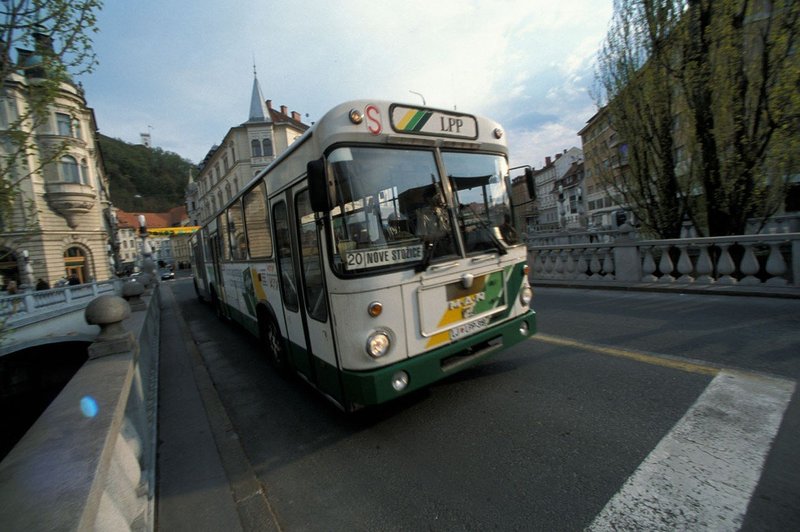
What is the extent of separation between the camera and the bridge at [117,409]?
1466 mm

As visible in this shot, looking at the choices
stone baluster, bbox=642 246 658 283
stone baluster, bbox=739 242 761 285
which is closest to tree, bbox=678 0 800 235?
stone baluster, bbox=642 246 658 283

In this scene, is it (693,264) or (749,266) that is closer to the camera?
(749,266)

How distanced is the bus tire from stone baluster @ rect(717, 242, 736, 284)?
27.6 ft

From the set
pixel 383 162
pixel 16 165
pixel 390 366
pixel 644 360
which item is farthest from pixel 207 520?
pixel 644 360

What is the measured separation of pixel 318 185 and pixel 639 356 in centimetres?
426

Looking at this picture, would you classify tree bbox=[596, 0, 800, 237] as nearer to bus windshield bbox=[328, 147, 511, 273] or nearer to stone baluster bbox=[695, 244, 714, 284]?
stone baluster bbox=[695, 244, 714, 284]

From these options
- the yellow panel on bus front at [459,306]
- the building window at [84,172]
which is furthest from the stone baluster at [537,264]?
the building window at [84,172]

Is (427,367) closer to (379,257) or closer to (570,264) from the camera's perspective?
(379,257)

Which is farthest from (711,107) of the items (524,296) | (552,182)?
(552,182)

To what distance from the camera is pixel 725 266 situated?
737 cm

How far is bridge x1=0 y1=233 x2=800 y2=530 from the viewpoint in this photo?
1.47 meters

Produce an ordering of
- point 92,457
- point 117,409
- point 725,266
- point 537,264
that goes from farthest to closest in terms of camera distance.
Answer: point 537,264 < point 725,266 < point 117,409 < point 92,457

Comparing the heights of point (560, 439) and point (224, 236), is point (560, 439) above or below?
below

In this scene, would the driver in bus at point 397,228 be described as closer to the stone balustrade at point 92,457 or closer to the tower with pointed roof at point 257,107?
the stone balustrade at point 92,457
